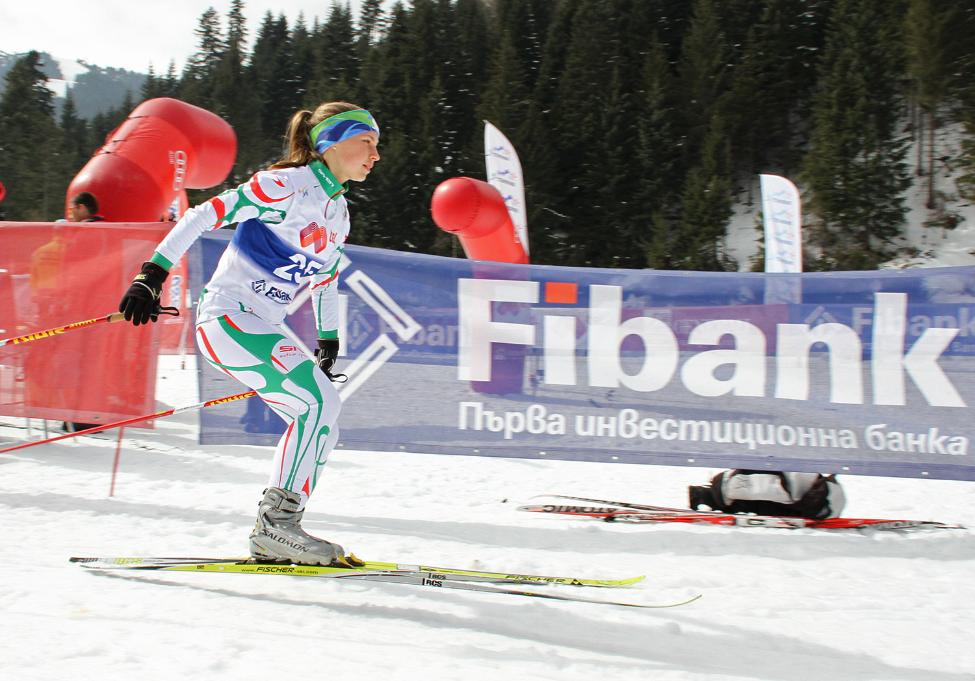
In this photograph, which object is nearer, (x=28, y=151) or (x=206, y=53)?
(x=28, y=151)

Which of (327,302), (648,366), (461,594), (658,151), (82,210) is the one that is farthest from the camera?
(658,151)

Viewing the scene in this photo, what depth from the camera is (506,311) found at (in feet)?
15.1

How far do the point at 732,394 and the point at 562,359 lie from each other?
3.33ft

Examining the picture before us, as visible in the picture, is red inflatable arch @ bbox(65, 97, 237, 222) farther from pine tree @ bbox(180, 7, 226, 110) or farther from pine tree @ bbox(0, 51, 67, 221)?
pine tree @ bbox(180, 7, 226, 110)

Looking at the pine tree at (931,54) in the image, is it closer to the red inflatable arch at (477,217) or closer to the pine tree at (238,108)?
the red inflatable arch at (477,217)

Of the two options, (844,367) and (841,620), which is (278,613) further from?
(844,367)

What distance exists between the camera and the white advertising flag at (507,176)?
12086mm

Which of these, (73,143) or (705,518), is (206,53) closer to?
(73,143)

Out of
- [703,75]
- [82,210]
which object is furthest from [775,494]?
[703,75]

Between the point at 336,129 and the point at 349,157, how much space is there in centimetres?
13

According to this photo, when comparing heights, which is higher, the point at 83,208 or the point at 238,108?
the point at 238,108

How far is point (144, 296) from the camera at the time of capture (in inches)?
108

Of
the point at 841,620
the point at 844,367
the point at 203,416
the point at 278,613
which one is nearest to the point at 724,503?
the point at 844,367

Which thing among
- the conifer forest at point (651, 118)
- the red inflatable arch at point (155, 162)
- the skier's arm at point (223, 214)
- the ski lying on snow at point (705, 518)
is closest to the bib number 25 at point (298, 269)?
the skier's arm at point (223, 214)
